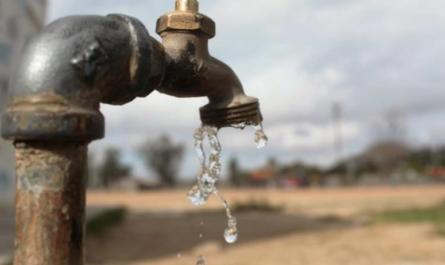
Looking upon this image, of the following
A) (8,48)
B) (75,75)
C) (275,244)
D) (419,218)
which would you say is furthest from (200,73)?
(8,48)

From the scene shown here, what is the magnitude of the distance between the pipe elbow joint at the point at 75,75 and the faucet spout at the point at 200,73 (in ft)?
0.52

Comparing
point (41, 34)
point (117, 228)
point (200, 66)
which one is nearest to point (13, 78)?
point (41, 34)

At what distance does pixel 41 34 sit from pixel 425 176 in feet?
165

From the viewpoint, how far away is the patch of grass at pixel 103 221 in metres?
8.41

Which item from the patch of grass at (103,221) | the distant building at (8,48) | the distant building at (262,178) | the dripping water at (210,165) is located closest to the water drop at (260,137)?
the dripping water at (210,165)

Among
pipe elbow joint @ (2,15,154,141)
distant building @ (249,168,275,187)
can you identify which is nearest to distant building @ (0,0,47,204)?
pipe elbow joint @ (2,15,154,141)

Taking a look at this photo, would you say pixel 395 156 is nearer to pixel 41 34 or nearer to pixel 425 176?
pixel 425 176

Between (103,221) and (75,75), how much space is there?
872cm

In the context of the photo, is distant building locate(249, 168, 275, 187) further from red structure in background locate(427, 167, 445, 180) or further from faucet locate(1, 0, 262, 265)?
faucet locate(1, 0, 262, 265)

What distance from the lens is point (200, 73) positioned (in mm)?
1220

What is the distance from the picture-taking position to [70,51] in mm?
923

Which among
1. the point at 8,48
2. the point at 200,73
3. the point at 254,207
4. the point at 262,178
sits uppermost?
the point at 8,48

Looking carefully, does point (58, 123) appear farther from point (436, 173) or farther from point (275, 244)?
point (436, 173)

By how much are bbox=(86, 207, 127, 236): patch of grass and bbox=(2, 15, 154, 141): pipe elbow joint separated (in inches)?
300
